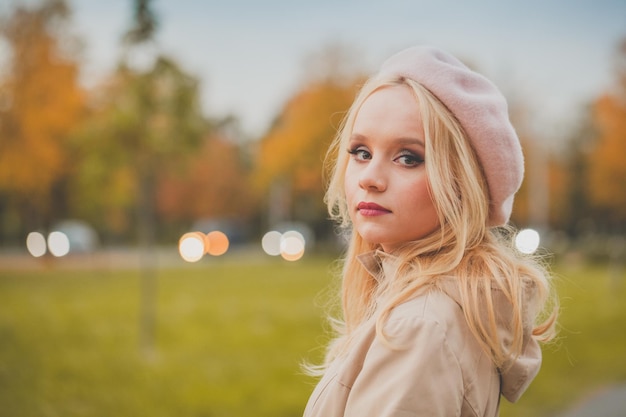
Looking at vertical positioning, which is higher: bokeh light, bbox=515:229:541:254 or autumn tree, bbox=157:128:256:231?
bokeh light, bbox=515:229:541:254

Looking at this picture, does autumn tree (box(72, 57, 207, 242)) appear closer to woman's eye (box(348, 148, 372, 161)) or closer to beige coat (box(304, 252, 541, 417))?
woman's eye (box(348, 148, 372, 161))

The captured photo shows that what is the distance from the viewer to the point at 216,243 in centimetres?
3716

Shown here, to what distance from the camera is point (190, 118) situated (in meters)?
8.28

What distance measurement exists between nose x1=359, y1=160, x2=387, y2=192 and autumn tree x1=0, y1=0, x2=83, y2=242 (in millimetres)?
19427

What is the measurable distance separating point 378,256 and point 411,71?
523mm

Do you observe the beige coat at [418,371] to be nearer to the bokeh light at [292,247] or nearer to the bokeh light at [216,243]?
the bokeh light at [292,247]

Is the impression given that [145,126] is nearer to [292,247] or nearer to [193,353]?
[193,353]

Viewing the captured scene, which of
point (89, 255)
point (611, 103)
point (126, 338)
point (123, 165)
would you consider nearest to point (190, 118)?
point (123, 165)

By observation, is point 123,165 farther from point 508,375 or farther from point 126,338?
point 508,375

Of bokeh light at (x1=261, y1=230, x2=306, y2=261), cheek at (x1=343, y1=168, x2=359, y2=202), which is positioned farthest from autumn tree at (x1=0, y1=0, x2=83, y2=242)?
cheek at (x1=343, y1=168, x2=359, y2=202)

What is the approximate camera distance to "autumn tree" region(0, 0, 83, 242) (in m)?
19.1

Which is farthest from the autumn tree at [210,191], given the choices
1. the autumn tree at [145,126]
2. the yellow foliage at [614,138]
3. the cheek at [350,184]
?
the cheek at [350,184]

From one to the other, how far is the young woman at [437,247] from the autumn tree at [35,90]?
19.4 metres

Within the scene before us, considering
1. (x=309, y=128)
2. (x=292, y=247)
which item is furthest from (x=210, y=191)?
(x=309, y=128)
